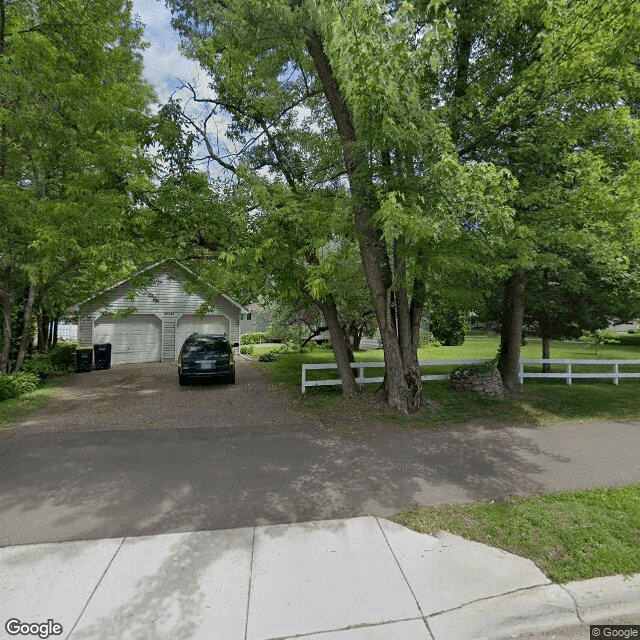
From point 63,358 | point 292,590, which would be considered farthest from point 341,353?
point 63,358

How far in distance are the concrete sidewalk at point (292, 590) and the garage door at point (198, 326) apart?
49.7 ft

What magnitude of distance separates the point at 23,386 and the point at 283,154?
9130 mm

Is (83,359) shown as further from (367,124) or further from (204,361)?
(367,124)

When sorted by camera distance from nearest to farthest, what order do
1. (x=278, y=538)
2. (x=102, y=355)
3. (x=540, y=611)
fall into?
(x=540, y=611) → (x=278, y=538) → (x=102, y=355)

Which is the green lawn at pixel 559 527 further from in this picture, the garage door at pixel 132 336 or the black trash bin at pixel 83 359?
the garage door at pixel 132 336

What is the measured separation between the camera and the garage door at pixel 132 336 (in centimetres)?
1609

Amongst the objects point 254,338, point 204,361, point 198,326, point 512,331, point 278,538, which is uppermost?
point 198,326

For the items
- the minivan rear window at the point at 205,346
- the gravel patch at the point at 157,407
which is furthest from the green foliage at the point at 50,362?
the minivan rear window at the point at 205,346

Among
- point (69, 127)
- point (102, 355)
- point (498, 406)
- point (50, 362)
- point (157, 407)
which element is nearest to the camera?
point (69, 127)

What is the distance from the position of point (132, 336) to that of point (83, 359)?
2.85 metres

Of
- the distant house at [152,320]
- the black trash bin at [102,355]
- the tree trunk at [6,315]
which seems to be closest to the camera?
the tree trunk at [6,315]

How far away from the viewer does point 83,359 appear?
14.0 metres

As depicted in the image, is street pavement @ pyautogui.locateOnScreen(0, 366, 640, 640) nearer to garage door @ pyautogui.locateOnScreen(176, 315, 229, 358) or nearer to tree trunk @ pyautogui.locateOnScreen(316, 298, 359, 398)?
tree trunk @ pyautogui.locateOnScreen(316, 298, 359, 398)

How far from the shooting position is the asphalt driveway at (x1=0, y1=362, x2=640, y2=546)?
3842 mm
